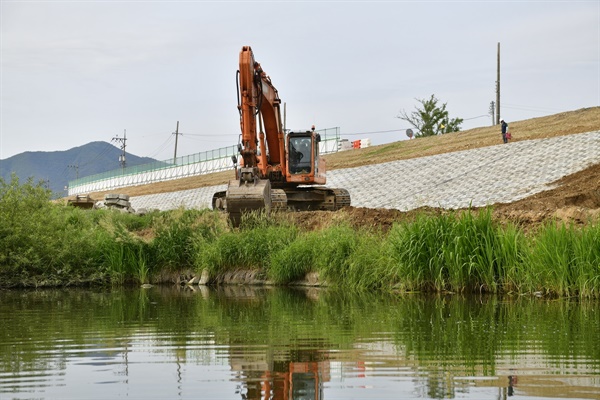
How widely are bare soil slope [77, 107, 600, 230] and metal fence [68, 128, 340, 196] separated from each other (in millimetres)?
4953

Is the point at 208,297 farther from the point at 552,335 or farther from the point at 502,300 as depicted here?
the point at 552,335

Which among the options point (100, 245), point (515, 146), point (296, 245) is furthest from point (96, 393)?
point (515, 146)

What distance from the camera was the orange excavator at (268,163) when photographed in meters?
24.1

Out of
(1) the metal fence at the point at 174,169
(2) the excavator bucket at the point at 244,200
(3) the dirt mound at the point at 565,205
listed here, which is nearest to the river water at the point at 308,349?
(3) the dirt mound at the point at 565,205

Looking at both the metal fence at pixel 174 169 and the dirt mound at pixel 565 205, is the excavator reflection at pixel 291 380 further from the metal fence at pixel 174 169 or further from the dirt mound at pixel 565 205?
the metal fence at pixel 174 169

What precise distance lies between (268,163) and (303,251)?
9.92 meters

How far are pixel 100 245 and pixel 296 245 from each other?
589 centimetres

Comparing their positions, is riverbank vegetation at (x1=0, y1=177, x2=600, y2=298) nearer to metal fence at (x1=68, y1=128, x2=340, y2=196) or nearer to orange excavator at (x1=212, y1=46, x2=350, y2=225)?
orange excavator at (x1=212, y1=46, x2=350, y2=225)

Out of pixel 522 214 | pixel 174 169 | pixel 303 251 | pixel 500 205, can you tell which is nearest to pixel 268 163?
pixel 500 205

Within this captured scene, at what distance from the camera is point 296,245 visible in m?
20.7

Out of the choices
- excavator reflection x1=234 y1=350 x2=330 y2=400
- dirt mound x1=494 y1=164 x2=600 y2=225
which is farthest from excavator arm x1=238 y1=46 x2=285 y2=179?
excavator reflection x1=234 y1=350 x2=330 y2=400

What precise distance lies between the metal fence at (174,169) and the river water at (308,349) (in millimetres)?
62510

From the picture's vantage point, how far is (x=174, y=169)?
9131cm

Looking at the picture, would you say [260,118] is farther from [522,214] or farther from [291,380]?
[291,380]
